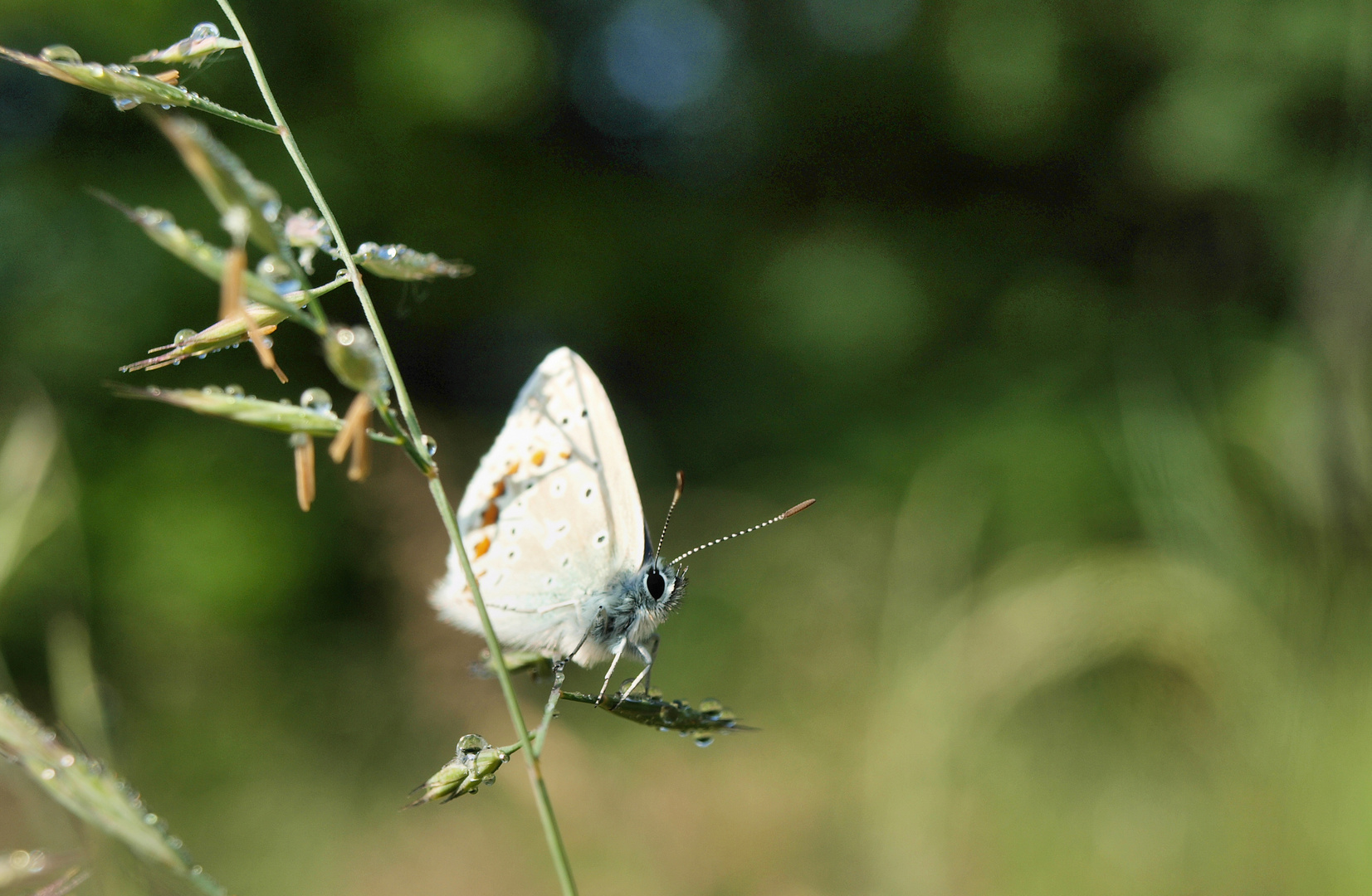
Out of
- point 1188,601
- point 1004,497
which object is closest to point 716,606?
point 1004,497

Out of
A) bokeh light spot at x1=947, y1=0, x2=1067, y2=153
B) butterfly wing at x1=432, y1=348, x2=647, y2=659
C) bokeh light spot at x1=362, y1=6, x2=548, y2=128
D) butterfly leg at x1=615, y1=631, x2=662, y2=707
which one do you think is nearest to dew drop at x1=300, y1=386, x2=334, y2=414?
butterfly leg at x1=615, y1=631, x2=662, y2=707

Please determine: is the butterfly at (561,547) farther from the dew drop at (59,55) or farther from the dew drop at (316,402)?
the dew drop at (59,55)

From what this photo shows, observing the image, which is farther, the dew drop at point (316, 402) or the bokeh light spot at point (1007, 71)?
the bokeh light spot at point (1007, 71)

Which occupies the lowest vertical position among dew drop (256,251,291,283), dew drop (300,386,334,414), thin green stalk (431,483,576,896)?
thin green stalk (431,483,576,896)

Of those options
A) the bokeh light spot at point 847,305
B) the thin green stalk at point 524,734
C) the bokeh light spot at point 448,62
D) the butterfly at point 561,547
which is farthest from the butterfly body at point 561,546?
the bokeh light spot at point 847,305

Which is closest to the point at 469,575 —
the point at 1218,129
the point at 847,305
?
the point at 847,305

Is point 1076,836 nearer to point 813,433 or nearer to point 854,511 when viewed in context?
point 854,511

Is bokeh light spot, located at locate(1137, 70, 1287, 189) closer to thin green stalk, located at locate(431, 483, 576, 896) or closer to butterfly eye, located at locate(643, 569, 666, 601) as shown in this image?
butterfly eye, located at locate(643, 569, 666, 601)
